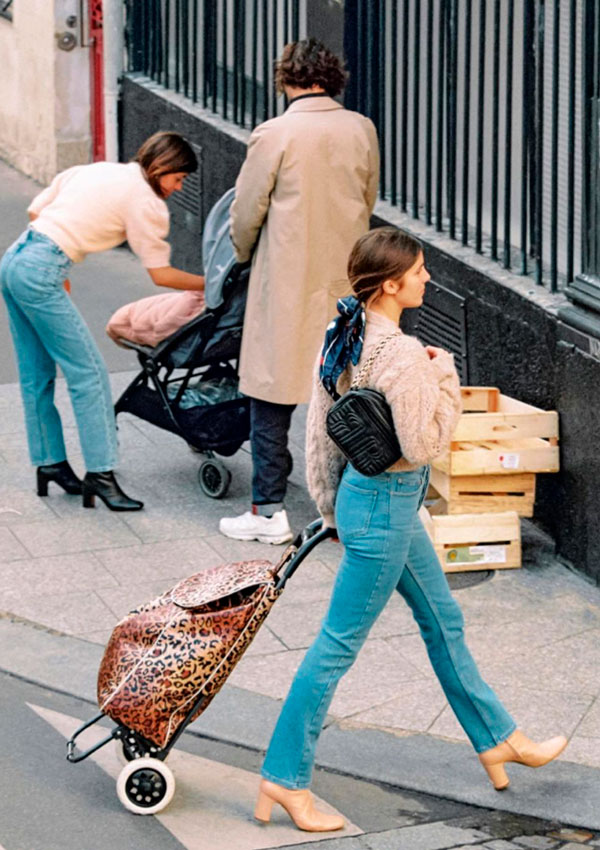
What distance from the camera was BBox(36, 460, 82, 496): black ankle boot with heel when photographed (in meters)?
7.67

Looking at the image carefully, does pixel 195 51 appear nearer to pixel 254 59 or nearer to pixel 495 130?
pixel 254 59

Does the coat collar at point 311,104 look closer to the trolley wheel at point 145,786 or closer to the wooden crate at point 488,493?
the wooden crate at point 488,493

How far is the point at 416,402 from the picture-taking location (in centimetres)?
455

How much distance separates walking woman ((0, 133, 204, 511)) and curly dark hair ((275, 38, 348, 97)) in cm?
60

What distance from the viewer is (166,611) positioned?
190 inches

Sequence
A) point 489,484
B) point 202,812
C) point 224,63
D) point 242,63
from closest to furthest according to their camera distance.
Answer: point 202,812, point 489,484, point 242,63, point 224,63

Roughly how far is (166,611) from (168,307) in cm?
301

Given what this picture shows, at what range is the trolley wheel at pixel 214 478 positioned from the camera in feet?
25.2

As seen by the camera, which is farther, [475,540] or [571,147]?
[571,147]

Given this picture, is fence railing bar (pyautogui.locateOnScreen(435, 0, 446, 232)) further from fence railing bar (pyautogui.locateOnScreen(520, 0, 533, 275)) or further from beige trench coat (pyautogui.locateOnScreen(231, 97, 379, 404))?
beige trench coat (pyautogui.locateOnScreen(231, 97, 379, 404))

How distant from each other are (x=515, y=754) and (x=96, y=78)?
911 cm

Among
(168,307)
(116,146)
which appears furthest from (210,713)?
(116,146)

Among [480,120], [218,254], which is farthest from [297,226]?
[480,120]

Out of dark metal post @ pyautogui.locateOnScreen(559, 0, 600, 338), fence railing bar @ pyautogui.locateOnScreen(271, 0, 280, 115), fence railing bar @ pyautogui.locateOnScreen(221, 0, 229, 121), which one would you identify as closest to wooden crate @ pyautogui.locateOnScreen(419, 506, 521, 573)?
dark metal post @ pyautogui.locateOnScreen(559, 0, 600, 338)
